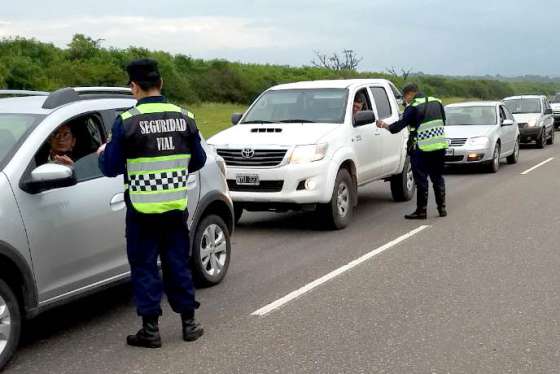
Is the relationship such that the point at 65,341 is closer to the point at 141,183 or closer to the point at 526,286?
the point at 141,183

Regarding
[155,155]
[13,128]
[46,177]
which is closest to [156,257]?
[155,155]

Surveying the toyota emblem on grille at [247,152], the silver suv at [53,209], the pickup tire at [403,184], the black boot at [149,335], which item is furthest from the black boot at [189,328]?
the pickup tire at [403,184]

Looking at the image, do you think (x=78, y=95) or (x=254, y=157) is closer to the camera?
(x=78, y=95)

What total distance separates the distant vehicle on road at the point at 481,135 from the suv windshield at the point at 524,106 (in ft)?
20.7

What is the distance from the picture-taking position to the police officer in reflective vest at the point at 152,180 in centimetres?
486

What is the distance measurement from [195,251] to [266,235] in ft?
10.1

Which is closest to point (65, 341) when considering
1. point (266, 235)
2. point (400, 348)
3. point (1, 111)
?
point (1, 111)

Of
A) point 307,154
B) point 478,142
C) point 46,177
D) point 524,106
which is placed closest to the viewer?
point 46,177

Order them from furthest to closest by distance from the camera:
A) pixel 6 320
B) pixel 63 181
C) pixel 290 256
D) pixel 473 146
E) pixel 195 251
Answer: pixel 473 146, pixel 290 256, pixel 195 251, pixel 63 181, pixel 6 320

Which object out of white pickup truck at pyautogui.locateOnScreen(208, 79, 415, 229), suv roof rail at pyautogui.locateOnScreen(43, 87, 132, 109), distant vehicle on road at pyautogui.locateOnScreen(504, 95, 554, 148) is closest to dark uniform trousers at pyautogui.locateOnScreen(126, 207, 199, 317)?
suv roof rail at pyautogui.locateOnScreen(43, 87, 132, 109)

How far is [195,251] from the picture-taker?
6.56 meters

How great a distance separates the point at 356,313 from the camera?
5.91 meters

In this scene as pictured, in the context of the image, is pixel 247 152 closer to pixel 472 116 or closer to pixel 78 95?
pixel 78 95

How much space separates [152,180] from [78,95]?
1.28 metres
